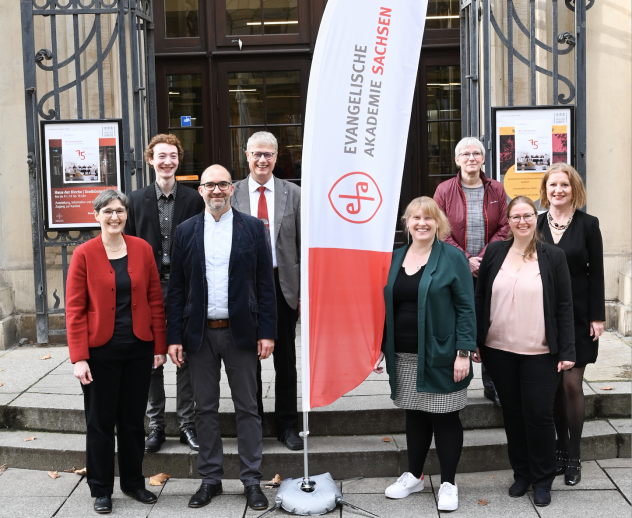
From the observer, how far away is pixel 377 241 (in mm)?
4273

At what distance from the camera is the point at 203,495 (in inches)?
173

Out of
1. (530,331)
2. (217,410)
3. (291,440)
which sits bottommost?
(291,440)

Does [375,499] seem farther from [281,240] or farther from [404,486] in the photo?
[281,240]

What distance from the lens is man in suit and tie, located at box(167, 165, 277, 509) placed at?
4.30 meters

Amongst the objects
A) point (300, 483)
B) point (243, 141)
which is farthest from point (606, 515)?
point (243, 141)

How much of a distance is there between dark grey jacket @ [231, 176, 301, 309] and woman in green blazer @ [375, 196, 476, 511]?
2.39 ft

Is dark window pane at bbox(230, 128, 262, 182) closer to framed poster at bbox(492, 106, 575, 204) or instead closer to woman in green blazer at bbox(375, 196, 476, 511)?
framed poster at bbox(492, 106, 575, 204)

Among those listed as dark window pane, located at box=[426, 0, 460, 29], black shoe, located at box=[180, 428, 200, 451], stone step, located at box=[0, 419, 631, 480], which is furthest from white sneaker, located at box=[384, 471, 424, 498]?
dark window pane, located at box=[426, 0, 460, 29]

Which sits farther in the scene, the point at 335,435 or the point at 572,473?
the point at 335,435

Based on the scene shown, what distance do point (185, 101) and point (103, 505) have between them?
4.71 m

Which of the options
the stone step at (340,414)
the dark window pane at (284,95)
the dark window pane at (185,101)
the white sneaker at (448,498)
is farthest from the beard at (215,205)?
the dark window pane at (185,101)

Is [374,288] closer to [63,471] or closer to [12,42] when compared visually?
[63,471]

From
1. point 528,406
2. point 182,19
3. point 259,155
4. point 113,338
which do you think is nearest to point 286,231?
point 259,155

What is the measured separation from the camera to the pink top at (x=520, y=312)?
4.26 meters
